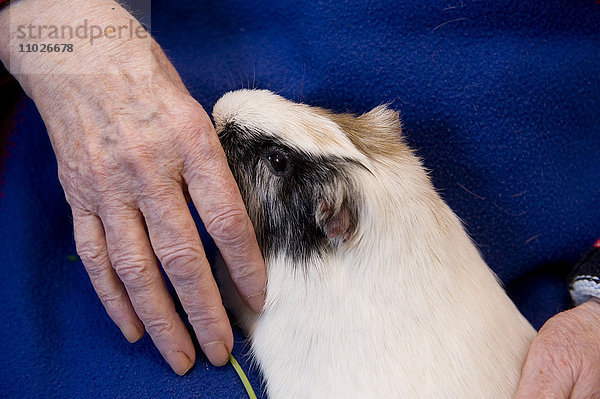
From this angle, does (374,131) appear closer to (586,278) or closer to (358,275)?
(358,275)

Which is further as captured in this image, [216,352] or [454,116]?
[454,116]

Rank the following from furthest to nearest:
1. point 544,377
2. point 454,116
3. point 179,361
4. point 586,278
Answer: point 454,116, point 586,278, point 179,361, point 544,377

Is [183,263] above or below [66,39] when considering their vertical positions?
below

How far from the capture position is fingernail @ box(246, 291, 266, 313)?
1194 millimetres

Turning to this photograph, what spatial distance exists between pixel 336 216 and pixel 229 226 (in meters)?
0.24

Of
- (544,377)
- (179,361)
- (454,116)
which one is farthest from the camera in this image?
(454,116)

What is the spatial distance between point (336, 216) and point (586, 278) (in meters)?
0.75

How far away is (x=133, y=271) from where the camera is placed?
1111 millimetres

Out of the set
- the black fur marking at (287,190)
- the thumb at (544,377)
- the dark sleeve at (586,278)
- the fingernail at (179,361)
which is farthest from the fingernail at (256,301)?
the dark sleeve at (586,278)

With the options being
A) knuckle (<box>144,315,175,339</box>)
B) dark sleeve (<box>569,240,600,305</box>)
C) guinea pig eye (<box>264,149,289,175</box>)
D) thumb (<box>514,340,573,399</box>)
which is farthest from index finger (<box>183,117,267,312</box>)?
dark sleeve (<box>569,240,600,305</box>)

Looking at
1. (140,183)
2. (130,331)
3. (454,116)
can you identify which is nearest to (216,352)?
(130,331)

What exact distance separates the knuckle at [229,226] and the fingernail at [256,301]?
16 centimetres

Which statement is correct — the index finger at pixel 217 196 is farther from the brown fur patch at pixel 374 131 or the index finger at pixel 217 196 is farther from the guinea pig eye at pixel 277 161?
the brown fur patch at pixel 374 131

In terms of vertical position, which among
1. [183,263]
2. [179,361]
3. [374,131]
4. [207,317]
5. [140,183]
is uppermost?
[374,131]
